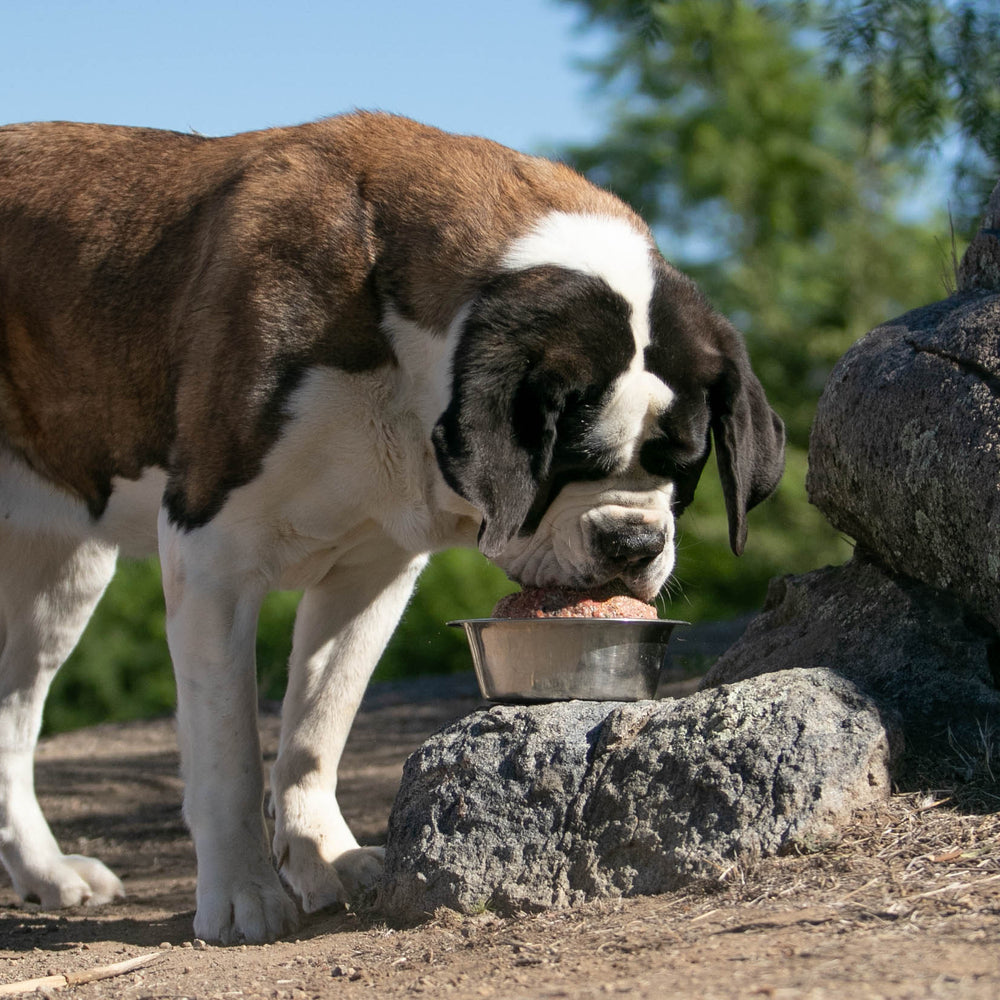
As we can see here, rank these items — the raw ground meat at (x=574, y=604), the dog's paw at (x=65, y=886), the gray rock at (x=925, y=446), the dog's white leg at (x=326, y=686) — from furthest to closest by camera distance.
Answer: the dog's paw at (x=65, y=886)
the dog's white leg at (x=326, y=686)
the raw ground meat at (x=574, y=604)
the gray rock at (x=925, y=446)

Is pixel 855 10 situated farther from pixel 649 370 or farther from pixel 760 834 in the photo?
pixel 760 834

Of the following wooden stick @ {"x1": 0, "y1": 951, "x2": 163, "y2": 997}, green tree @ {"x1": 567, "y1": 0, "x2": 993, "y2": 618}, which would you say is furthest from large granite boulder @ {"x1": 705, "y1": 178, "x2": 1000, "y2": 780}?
→ green tree @ {"x1": 567, "y1": 0, "x2": 993, "y2": 618}

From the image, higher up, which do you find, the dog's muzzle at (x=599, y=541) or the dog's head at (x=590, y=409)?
the dog's head at (x=590, y=409)

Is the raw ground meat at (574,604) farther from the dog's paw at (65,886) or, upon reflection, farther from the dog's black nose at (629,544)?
the dog's paw at (65,886)

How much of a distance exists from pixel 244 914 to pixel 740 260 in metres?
19.0

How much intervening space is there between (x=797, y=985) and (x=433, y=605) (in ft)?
32.6

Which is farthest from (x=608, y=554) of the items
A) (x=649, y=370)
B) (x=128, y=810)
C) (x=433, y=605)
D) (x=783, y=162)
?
(x=783, y=162)

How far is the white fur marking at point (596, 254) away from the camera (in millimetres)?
3428

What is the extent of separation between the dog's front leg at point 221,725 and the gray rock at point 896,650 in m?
1.51

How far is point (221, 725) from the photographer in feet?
11.5

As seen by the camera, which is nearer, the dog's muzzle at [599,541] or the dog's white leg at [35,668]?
the dog's muzzle at [599,541]

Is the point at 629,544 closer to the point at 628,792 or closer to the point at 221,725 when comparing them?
the point at 628,792

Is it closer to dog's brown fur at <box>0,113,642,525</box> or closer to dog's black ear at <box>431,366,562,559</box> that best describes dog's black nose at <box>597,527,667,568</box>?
dog's black ear at <box>431,366,562,559</box>

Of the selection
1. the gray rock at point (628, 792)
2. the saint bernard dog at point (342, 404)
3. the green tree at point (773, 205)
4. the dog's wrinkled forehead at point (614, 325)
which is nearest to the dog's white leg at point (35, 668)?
the saint bernard dog at point (342, 404)
